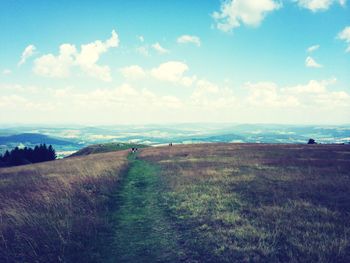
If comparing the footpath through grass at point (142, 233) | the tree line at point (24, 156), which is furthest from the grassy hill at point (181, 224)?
the tree line at point (24, 156)

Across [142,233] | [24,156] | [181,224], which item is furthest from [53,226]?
[24,156]

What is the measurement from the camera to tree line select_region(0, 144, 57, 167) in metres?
62.0

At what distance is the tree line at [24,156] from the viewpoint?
62000mm

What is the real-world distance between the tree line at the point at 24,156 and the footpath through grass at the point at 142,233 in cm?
5774

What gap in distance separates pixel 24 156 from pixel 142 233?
221ft

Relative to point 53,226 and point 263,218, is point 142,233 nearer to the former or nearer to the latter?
point 53,226

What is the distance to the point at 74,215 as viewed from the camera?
34.8ft

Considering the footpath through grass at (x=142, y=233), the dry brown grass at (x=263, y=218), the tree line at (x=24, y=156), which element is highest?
the dry brown grass at (x=263, y=218)

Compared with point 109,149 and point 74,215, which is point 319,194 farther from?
point 109,149

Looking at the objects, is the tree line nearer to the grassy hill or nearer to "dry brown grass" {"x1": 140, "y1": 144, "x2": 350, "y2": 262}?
the grassy hill

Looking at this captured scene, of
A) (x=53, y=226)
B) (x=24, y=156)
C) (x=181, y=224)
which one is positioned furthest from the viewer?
(x=24, y=156)

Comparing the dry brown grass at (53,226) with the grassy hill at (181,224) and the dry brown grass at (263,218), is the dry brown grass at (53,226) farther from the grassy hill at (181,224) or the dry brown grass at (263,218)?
the dry brown grass at (263,218)

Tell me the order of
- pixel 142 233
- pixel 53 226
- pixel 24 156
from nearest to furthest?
pixel 142 233 → pixel 53 226 → pixel 24 156

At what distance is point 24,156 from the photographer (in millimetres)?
66438
